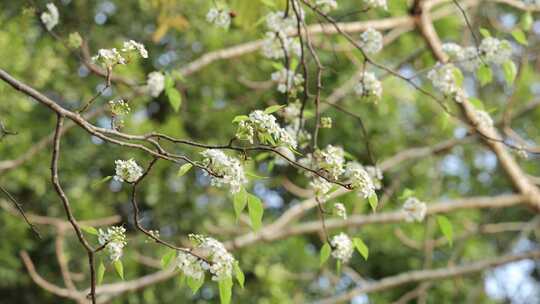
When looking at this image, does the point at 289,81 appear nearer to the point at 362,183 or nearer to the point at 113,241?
the point at 362,183

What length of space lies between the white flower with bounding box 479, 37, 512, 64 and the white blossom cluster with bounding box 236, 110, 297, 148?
85cm

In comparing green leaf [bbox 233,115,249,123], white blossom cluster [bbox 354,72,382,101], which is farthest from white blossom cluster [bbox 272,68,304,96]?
green leaf [bbox 233,115,249,123]

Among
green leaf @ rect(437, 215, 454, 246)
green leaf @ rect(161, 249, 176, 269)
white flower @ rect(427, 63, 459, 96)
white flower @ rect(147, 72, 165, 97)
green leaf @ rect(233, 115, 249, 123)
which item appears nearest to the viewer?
green leaf @ rect(233, 115, 249, 123)

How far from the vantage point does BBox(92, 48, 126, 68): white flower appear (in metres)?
1.31

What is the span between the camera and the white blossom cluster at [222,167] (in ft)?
4.06

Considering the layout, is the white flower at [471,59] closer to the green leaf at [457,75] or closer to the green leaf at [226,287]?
the green leaf at [457,75]

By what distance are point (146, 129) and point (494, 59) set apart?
3.14 m

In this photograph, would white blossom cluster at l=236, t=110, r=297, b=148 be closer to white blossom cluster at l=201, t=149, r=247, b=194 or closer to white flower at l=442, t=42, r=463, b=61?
white blossom cluster at l=201, t=149, r=247, b=194

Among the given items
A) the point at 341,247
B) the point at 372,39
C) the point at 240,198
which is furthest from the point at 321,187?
the point at 372,39

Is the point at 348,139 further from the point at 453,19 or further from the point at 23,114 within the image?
the point at 23,114

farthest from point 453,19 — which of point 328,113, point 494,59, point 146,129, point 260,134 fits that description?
point 260,134

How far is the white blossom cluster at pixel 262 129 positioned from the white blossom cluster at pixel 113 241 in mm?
260

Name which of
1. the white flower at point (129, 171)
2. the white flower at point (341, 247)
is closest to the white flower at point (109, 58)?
the white flower at point (129, 171)

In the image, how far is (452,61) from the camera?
1.93 metres
